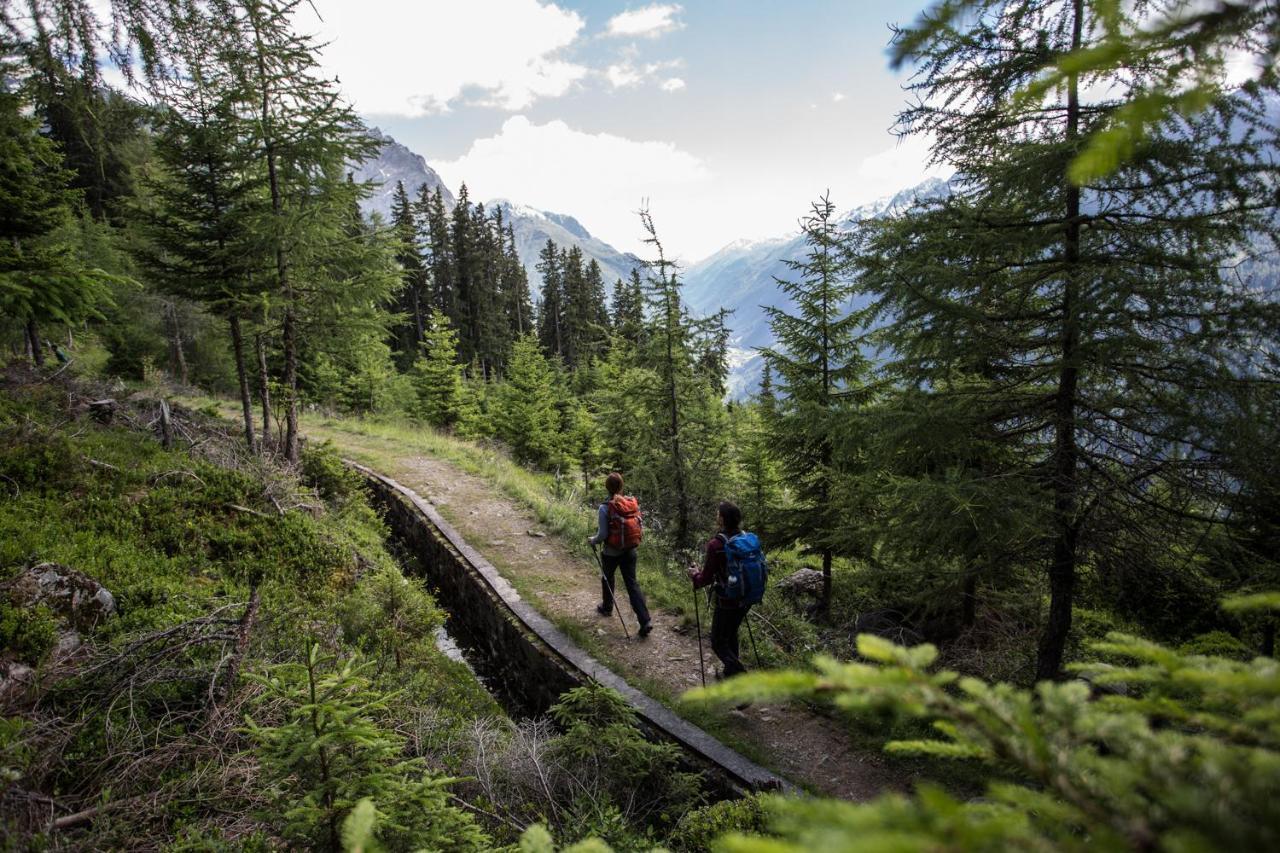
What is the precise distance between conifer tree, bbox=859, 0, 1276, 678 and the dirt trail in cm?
207

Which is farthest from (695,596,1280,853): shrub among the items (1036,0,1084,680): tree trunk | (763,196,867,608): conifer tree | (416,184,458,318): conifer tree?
(416,184,458,318): conifer tree

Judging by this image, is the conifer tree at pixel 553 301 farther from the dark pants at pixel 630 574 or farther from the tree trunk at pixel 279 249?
the dark pants at pixel 630 574

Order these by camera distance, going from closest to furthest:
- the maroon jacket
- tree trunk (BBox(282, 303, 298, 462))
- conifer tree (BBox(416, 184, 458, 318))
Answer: the maroon jacket
tree trunk (BBox(282, 303, 298, 462))
conifer tree (BBox(416, 184, 458, 318))

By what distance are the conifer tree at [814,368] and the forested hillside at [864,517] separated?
0.09 m

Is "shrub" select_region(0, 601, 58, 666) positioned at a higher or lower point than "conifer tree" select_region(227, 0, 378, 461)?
lower

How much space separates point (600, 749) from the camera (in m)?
4.75

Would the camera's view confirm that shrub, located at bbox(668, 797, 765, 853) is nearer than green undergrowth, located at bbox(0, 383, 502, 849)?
No

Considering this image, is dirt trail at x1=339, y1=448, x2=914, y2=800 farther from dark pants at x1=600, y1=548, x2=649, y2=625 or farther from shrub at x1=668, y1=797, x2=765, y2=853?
shrub at x1=668, y1=797, x2=765, y2=853

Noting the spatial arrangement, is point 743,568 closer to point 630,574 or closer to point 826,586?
point 630,574

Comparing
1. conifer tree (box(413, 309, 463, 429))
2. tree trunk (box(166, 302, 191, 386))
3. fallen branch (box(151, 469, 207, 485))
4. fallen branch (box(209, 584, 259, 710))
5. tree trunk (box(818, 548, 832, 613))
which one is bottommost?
tree trunk (box(818, 548, 832, 613))

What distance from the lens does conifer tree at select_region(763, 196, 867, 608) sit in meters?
9.17

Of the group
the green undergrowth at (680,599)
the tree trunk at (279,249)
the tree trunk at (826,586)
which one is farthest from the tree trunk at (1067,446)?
the tree trunk at (279,249)

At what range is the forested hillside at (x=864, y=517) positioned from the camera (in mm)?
1109

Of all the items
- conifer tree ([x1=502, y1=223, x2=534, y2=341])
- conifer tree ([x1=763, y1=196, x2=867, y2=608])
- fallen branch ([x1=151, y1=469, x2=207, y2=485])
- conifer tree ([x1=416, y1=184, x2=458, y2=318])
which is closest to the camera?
fallen branch ([x1=151, y1=469, x2=207, y2=485])
